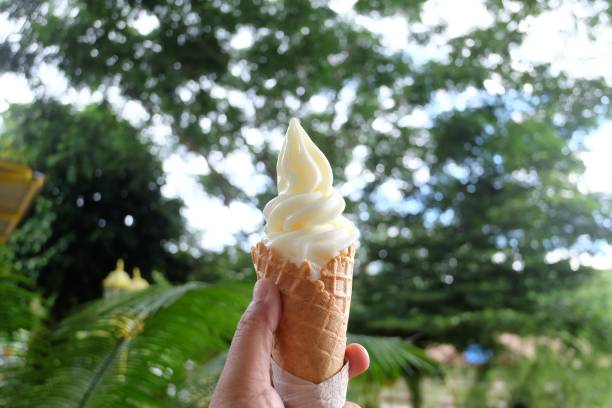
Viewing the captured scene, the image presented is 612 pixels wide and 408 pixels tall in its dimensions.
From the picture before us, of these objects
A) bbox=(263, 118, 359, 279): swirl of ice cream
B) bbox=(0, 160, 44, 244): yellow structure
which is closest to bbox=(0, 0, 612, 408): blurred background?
bbox=(0, 160, 44, 244): yellow structure

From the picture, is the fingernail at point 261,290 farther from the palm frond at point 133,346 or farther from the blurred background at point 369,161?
the blurred background at point 369,161

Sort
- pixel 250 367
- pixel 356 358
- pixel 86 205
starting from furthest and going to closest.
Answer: pixel 86 205
pixel 356 358
pixel 250 367

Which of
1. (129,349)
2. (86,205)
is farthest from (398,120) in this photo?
(129,349)

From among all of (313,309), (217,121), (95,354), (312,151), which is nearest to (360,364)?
(313,309)

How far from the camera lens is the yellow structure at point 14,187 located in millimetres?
2014

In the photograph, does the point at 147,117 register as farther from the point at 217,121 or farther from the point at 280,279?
the point at 280,279

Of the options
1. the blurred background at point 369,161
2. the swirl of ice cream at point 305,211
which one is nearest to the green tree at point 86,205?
the blurred background at point 369,161

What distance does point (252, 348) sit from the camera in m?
0.51

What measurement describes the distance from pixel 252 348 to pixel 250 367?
2 centimetres

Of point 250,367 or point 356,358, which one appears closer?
point 250,367

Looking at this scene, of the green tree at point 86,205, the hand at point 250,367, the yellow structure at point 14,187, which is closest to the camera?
the hand at point 250,367

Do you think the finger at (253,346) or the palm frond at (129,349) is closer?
the finger at (253,346)

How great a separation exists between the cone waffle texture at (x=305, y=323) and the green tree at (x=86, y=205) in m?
3.09

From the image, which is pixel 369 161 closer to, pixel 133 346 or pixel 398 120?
pixel 398 120
